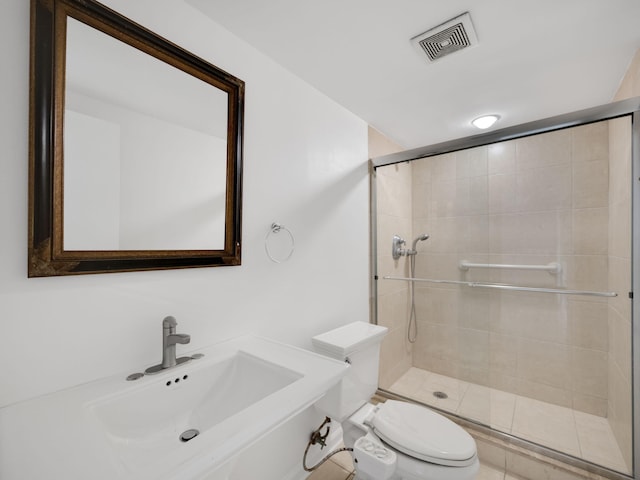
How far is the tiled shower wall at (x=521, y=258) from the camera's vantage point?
6.26ft

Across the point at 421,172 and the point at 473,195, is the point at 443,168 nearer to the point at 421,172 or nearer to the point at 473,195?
the point at 421,172

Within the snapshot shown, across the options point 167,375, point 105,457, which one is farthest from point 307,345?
point 105,457

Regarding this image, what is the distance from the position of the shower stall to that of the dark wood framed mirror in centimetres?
136

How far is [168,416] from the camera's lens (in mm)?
946

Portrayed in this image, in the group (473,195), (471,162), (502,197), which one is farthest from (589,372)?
(471,162)

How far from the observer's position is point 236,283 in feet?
4.39

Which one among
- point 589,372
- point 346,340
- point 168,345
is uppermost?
point 168,345

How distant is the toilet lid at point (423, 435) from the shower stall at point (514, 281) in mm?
739

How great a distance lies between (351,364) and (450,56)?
1693 millimetres

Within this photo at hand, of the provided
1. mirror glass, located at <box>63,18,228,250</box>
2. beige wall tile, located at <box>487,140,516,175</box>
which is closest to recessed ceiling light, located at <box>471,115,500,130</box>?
beige wall tile, located at <box>487,140,516,175</box>

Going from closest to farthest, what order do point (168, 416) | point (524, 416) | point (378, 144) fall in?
point (168, 416) < point (524, 416) < point (378, 144)

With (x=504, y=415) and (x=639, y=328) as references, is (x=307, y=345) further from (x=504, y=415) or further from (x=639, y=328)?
(x=639, y=328)

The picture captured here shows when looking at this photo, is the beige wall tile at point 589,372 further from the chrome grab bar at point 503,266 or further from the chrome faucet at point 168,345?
the chrome faucet at point 168,345

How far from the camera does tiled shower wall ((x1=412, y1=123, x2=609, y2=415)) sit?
191 centimetres
